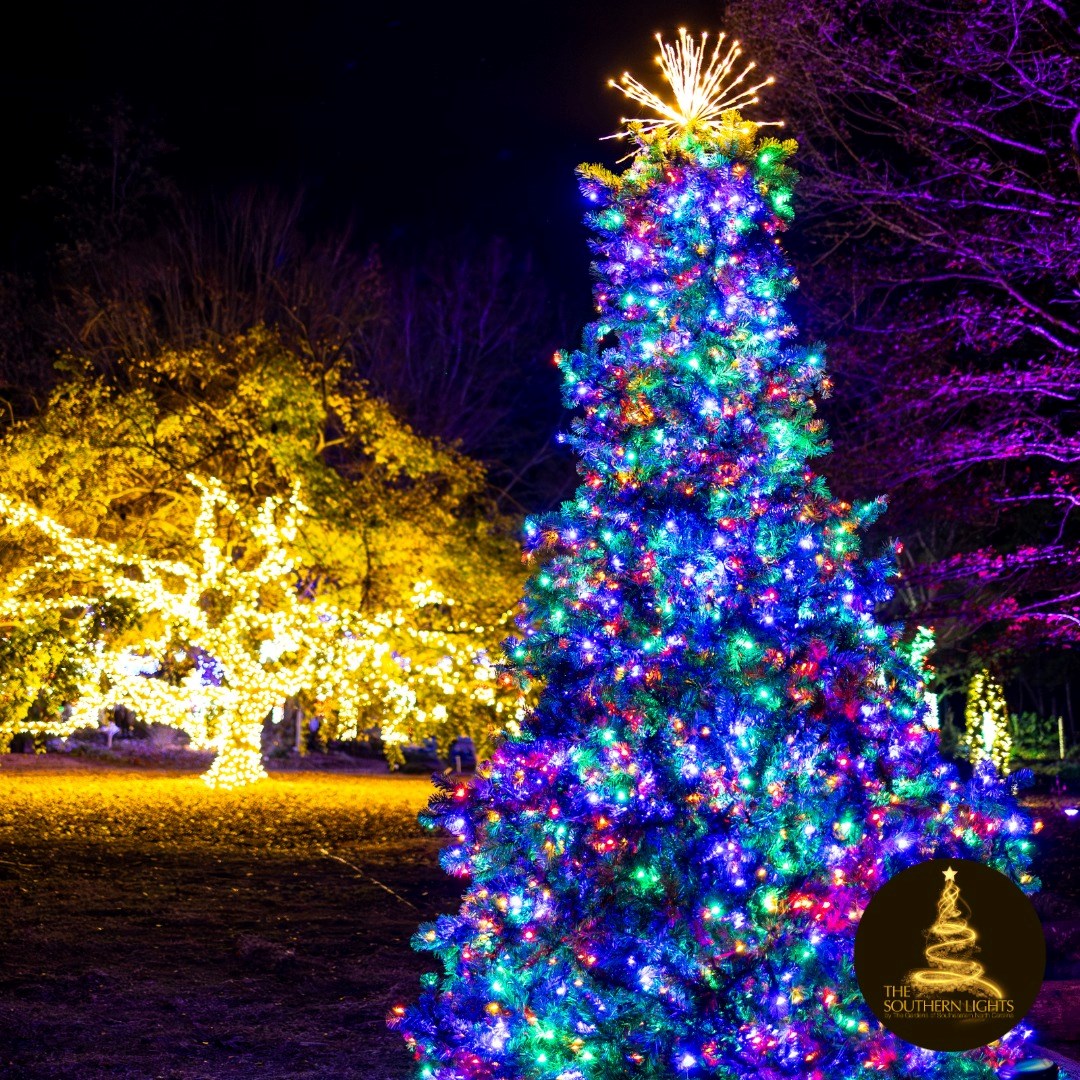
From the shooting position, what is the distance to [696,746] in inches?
160

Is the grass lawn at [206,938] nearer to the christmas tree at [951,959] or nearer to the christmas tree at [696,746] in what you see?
the christmas tree at [696,746]

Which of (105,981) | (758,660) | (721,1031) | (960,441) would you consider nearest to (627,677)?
(758,660)

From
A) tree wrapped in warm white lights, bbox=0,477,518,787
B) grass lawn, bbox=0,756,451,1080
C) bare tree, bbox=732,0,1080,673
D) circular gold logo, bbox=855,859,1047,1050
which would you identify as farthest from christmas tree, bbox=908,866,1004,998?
tree wrapped in warm white lights, bbox=0,477,518,787

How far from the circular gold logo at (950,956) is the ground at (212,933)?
6.66ft

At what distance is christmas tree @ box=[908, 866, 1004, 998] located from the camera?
139 inches

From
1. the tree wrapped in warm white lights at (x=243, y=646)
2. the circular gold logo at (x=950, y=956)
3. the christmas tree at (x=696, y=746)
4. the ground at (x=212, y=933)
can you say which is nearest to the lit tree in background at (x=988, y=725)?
the ground at (x=212, y=933)

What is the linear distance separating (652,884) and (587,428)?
5.28ft

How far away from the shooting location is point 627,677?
423 cm

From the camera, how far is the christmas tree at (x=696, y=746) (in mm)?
3877

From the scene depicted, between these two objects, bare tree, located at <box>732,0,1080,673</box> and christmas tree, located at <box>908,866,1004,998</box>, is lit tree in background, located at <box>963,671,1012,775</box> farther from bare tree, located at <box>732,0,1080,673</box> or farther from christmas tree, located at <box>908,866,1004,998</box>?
christmas tree, located at <box>908,866,1004,998</box>

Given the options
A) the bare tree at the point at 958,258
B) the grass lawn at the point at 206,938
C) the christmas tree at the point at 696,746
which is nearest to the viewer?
the christmas tree at the point at 696,746

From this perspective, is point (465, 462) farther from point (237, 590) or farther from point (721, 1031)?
point (721, 1031)

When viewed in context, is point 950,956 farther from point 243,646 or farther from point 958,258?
point 243,646

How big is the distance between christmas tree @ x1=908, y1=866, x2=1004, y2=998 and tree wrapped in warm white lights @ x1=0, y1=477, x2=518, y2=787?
1260 centimetres
